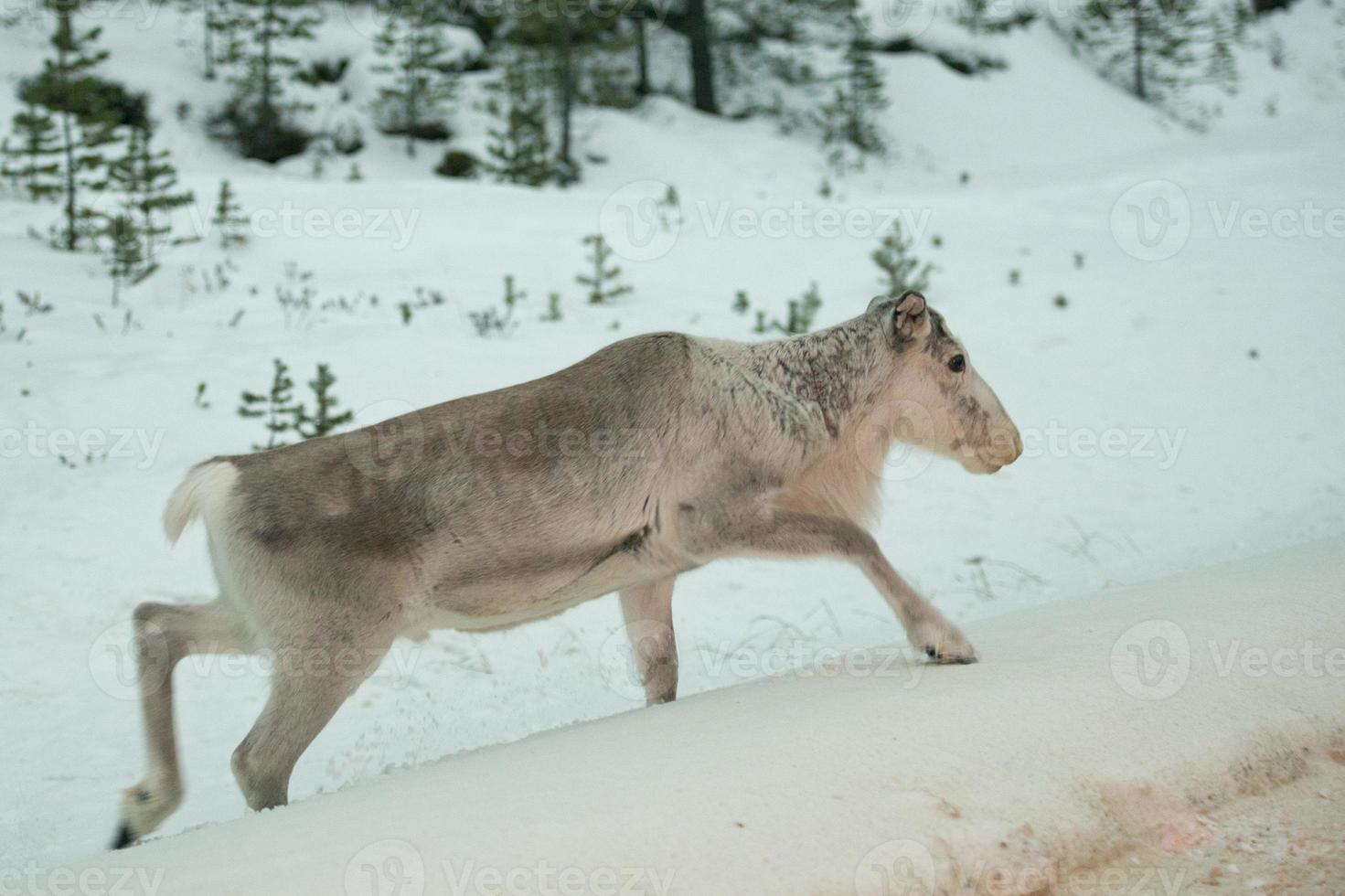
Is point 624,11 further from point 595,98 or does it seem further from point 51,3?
point 51,3

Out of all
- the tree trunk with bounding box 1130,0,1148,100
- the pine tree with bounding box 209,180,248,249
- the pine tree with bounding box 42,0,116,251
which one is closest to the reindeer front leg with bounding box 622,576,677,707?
the pine tree with bounding box 209,180,248,249

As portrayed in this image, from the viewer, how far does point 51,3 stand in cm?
1767

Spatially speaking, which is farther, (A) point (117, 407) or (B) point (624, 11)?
(B) point (624, 11)

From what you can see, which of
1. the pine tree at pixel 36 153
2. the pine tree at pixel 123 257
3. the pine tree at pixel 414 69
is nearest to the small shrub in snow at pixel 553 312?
the pine tree at pixel 123 257

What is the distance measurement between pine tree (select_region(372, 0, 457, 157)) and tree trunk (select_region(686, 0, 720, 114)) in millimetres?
4743

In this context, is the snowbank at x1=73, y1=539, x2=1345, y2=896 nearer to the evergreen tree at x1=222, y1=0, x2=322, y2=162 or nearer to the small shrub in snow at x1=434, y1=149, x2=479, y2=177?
the small shrub in snow at x1=434, y1=149, x2=479, y2=177

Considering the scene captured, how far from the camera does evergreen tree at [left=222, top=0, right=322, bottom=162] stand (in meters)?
20.4

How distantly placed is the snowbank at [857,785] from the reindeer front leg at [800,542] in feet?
0.81

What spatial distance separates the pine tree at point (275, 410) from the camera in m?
7.87

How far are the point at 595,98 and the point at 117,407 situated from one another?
1608cm

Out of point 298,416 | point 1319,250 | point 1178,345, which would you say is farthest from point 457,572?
point 1319,250

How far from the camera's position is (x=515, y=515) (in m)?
4.73

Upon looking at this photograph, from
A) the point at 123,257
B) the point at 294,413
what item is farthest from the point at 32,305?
the point at 294,413

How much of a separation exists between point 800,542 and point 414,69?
1859 centimetres
